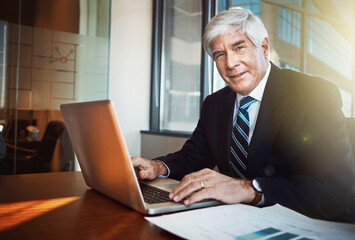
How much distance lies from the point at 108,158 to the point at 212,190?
0.30m

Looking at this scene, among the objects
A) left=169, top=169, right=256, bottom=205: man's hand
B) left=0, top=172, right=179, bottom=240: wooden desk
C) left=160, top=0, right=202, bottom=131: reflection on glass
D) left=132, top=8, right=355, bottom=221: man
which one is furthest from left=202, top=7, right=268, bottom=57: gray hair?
left=160, top=0, right=202, bottom=131: reflection on glass

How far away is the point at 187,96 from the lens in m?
4.31

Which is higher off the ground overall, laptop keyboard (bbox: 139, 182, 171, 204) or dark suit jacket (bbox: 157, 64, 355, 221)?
dark suit jacket (bbox: 157, 64, 355, 221)

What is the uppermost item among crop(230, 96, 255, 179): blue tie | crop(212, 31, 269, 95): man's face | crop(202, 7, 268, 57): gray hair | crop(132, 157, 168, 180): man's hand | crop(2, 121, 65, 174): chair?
crop(202, 7, 268, 57): gray hair

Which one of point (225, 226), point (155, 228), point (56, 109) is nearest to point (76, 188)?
point (155, 228)

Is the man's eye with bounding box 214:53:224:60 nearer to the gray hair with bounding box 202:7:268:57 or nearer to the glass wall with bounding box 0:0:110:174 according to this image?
A: the gray hair with bounding box 202:7:268:57

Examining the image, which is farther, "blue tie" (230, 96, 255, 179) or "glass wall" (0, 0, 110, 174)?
"glass wall" (0, 0, 110, 174)

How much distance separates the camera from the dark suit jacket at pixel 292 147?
1.11 m

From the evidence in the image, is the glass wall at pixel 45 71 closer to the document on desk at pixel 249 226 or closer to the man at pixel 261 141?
the man at pixel 261 141

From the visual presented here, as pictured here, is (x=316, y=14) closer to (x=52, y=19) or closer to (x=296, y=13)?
(x=296, y=13)

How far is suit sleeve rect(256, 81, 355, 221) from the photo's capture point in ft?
3.61

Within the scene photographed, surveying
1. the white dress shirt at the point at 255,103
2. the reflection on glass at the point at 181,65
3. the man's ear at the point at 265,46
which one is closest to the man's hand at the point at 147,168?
the white dress shirt at the point at 255,103

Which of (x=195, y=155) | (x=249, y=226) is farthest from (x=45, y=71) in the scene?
(x=249, y=226)

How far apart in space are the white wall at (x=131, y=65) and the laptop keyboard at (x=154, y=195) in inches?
130
